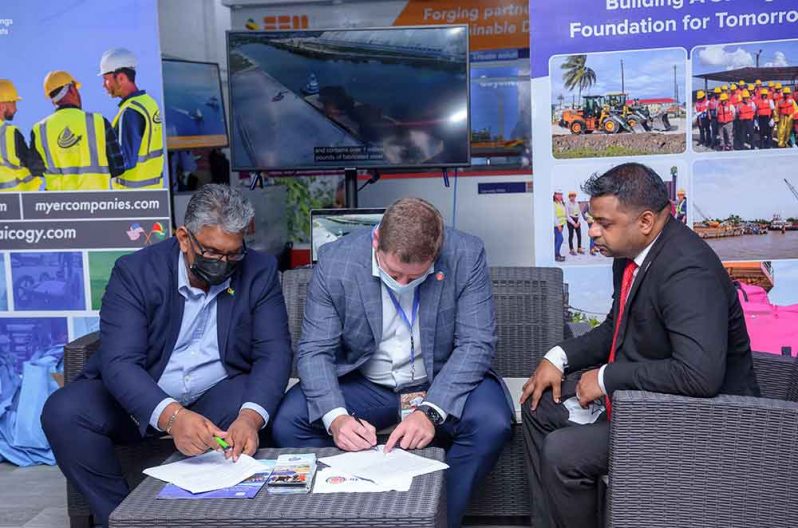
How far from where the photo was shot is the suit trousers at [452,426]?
2797 mm

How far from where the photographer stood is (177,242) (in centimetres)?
305

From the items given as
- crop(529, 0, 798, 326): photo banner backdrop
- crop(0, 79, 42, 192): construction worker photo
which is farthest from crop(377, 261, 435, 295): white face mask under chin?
crop(0, 79, 42, 192): construction worker photo

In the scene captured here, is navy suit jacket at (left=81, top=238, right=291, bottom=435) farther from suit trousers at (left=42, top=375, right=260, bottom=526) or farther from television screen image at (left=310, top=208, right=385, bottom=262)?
television screen image at (left=310, top=208, right=385, bottom=262)

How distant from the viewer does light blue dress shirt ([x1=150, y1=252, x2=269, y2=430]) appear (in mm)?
3010

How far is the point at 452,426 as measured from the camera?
111 inches

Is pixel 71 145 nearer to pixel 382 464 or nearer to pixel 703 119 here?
pixel 382 464

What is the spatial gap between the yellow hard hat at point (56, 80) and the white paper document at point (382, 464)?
7.32 ft

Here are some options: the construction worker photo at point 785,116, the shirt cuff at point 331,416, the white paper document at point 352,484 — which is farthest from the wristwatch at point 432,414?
the construction worker photo at point 785,116

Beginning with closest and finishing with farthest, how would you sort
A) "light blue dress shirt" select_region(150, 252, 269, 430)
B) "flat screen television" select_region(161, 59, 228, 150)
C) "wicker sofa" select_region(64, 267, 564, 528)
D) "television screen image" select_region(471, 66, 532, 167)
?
1. "light blue dress shirt" select_region(150, 252, 269, 430)
2. "wicker sofa" select_region(64, 267, 564, 528)
3. "flat screen television" select_region(161, 59, 228, 150)
4. "television screen image" select_region(471, 66, 532, 167)

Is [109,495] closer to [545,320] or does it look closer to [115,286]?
[115,286]

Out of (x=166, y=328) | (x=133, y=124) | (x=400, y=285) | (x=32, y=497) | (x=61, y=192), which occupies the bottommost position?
(x=32, y=497)

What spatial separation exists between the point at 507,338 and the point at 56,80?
220 centimetres

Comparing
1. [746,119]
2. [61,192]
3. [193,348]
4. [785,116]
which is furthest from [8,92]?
[785,116]

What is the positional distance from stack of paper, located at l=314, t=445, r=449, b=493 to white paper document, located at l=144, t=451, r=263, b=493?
222 millimetres
